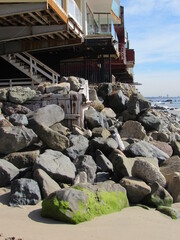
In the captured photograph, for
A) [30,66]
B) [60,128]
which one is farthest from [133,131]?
[30,66]

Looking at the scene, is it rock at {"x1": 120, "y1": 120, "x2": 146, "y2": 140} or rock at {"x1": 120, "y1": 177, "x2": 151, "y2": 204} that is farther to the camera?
rock at {"x1": 120, "y1": 120, "x2": 146, "y2": 140}

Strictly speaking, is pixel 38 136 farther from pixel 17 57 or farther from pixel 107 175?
pixel 17 57

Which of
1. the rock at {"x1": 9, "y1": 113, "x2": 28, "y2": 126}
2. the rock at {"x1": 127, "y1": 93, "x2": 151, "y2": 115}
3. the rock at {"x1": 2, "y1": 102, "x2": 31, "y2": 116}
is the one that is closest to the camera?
the rock at {"x1": 9, "y1": 113, "x2": 28, "y2": 126}

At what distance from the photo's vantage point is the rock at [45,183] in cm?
593

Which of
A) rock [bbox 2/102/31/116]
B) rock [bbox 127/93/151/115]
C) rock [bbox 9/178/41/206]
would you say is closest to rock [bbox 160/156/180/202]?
rock [bbox 9/178/41/206]

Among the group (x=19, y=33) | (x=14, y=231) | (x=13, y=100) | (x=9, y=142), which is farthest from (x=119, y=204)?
(x=19, y=33)

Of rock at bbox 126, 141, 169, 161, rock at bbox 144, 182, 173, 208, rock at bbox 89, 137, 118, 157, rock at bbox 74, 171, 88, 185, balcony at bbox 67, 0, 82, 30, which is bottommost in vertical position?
rock at bbox 144, 182, 173, 208

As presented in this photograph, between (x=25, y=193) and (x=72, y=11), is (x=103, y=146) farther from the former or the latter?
(x=72, y=11)

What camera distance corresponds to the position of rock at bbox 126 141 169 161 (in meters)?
8.19

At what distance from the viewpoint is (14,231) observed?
4.59m

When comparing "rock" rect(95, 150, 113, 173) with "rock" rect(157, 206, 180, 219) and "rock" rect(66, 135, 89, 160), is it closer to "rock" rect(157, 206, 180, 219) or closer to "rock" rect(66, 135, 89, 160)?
"rock" rect(66, 135, 89, 160)

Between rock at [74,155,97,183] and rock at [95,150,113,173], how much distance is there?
0.76 ft

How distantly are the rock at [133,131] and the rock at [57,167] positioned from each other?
425 centimetres

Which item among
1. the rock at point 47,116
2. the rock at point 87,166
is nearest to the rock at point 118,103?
the rock at point 47,116
